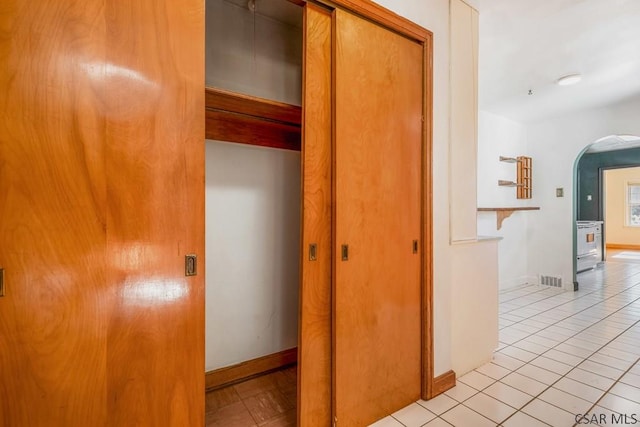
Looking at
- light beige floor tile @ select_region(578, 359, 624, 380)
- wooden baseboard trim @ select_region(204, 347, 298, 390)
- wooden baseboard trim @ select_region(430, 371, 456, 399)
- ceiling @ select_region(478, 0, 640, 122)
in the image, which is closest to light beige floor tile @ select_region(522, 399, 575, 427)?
wooden baseboard trim @ select_region(430, 371, 456, 399)

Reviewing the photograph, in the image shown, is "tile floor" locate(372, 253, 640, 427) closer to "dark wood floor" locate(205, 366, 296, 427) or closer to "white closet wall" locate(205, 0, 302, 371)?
"dark wood floor" locate(205, 366, 296, 427)

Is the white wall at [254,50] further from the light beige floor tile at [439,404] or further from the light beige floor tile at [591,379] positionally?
the light beige floor tile at [591,379]

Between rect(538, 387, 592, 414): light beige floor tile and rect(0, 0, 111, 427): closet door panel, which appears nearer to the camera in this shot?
rect(0, 0, 111, 427): closet door panel

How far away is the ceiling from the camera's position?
2145mm

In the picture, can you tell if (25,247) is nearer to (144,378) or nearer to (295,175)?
(144,378)

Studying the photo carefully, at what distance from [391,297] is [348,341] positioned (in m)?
0.36

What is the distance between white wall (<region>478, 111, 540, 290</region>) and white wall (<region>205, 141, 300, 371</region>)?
3.10m

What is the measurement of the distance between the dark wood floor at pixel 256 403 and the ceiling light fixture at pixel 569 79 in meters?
4.00

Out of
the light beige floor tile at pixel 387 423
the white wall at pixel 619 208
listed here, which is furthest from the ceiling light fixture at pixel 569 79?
the white wall at pixel 619 208

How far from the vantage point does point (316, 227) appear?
1.50 meters

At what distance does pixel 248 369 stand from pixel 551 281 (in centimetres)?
484

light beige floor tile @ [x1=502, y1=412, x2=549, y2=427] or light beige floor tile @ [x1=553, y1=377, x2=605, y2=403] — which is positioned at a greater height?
light beige floor tile @ [x1=553, y1=377, x2=605, y2=403]

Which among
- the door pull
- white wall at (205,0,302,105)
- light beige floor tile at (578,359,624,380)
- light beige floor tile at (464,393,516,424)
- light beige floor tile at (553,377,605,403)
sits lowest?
light beige floor tile at (464,393,516,424)

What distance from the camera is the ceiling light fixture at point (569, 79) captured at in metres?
3.14
